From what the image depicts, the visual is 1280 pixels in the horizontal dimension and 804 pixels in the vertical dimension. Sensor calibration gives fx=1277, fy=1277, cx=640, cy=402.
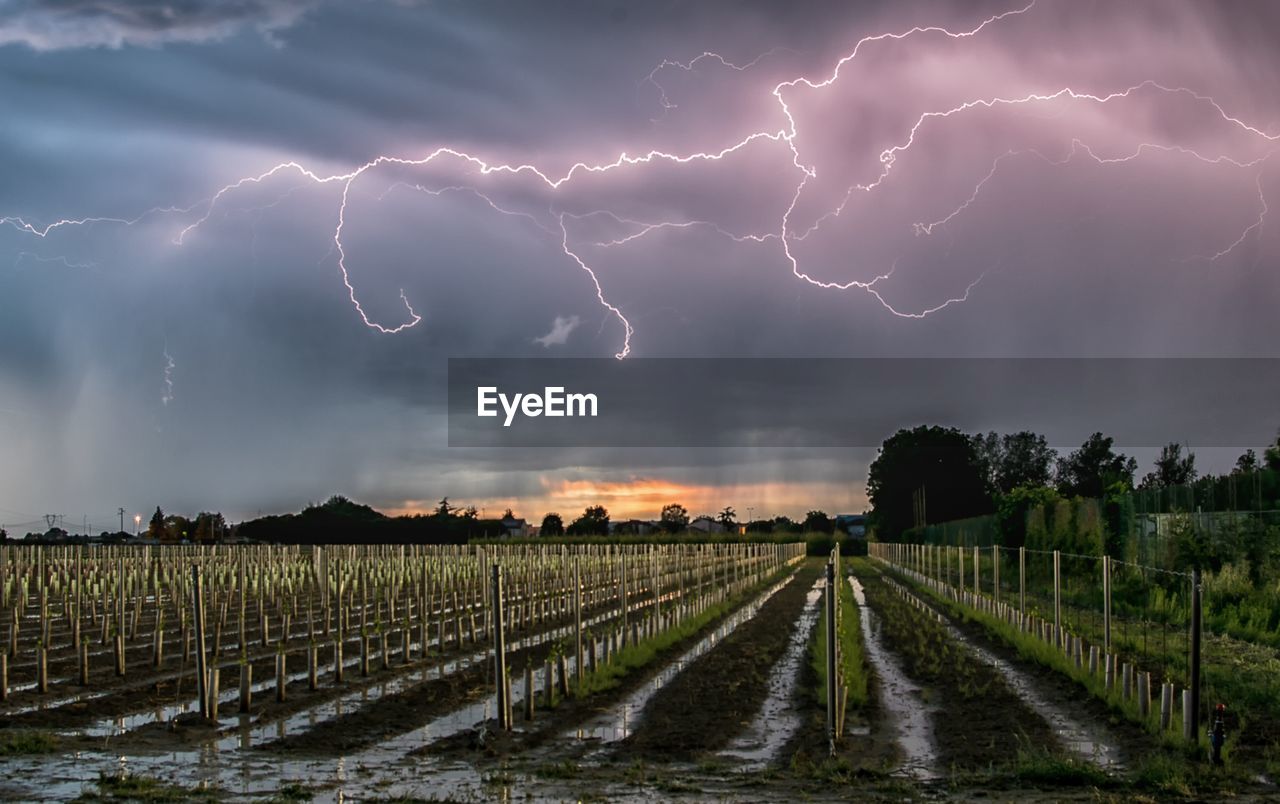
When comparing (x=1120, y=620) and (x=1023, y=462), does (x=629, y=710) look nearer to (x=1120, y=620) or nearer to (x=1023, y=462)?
(x=1120, y=620)

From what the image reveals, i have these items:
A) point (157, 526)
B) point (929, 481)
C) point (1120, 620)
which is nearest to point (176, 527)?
point (157, 526)

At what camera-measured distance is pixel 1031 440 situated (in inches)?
5989

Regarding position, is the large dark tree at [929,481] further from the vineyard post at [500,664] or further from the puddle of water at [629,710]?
the vineyard post at [500,664]

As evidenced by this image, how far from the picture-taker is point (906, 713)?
14031mm

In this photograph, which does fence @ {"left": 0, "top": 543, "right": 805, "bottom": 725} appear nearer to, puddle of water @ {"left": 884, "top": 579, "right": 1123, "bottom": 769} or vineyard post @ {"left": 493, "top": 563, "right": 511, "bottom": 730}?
vineyard post @ {"left": 493, "top": 563, "right": 511, "bottom": 730}

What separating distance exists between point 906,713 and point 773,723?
67.0 inches

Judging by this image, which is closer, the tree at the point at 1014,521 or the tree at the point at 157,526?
the tree at the point at 1014,521

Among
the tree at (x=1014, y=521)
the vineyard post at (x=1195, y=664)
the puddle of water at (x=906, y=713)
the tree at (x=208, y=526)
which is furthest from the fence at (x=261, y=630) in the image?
the tree at (x=208, y=526)

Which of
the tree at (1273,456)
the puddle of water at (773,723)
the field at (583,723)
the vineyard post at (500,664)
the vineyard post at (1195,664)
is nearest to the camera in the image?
the field at (583,723)

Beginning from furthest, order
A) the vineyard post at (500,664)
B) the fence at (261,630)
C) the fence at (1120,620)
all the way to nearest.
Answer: the fence at (261,630) → the fence at (1120,620) → the vineyard post at (500,664)

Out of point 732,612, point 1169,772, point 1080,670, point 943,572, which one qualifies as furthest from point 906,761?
point 943,572

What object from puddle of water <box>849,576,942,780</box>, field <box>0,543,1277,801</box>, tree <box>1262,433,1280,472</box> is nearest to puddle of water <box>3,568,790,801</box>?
field <box>0,543,1277,801</box>

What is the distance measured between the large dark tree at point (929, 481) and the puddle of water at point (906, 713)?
107 m

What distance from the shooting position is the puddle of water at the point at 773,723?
1139cm
